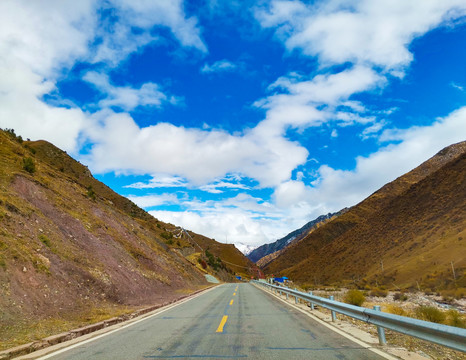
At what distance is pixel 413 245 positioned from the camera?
5800cm

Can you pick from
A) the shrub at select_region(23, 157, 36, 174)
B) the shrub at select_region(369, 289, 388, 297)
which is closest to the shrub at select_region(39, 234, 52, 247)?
the shrub at select_region(23, 157, 36, 174)

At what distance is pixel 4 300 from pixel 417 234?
68.8 meters

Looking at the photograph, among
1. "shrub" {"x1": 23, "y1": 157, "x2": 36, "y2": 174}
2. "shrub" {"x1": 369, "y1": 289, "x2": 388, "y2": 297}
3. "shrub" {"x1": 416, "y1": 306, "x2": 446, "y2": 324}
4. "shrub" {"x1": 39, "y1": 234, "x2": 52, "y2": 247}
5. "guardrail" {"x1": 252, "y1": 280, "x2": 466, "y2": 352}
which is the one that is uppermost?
"shrub" {"x1": 23, "y1": 157, "x2": 36, "y2": 174}

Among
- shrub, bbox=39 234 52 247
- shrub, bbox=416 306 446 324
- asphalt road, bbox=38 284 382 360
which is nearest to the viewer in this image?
asphalt road, bbox=38 284 382 360

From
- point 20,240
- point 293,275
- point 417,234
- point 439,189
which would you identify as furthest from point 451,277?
point 293,275

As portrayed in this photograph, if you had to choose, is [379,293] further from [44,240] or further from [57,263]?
[44,240]

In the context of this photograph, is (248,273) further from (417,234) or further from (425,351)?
(425,351)

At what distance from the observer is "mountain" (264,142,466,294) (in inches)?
1729

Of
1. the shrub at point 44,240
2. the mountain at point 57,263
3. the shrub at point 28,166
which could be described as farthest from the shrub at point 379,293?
the shrub at point 28,166

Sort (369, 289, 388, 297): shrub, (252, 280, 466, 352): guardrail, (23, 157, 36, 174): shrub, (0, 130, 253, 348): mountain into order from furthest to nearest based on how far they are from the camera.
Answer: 1. (369, 289, 388, 297): shrub
2. (23, 157, 36, 174): shrub
3. (0, 130, 253, 348): mountain
4. (252, 280, 466, 352): guardrail

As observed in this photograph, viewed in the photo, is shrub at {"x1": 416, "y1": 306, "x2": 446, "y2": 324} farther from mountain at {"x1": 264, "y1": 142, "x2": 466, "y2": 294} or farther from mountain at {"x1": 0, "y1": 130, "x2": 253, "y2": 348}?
mountain at {"x1": 264, "y1": 142, "x2": 466, "y2": 294}

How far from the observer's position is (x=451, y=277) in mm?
38219

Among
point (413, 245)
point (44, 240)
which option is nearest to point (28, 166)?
point (44, 240)

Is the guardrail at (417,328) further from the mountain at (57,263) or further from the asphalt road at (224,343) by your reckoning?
the mountain at (57,263)
